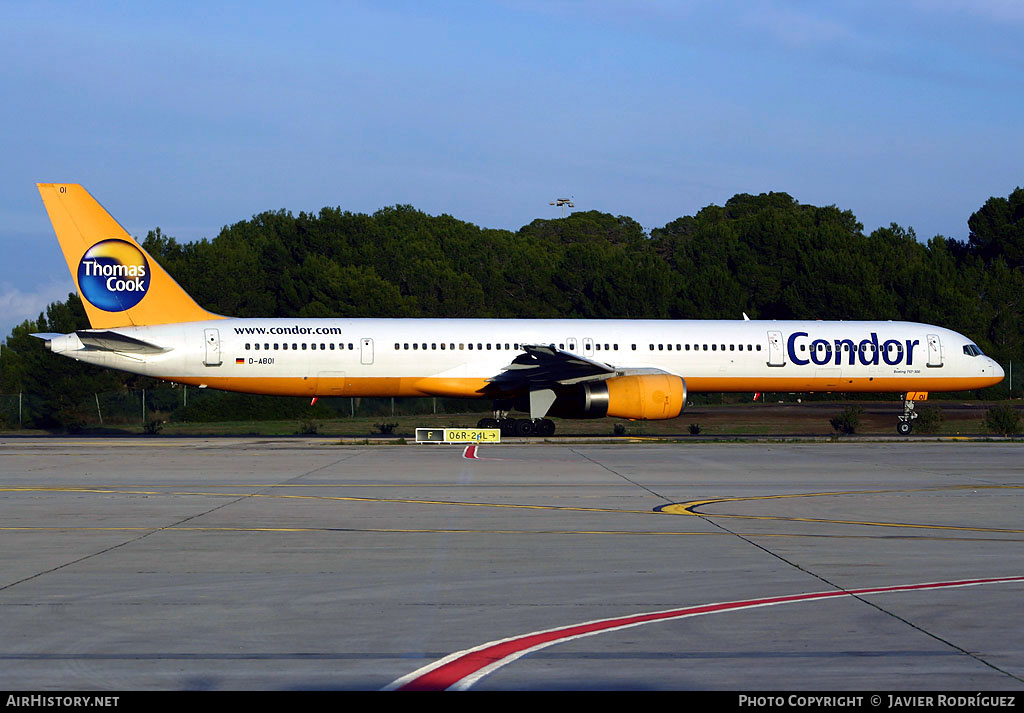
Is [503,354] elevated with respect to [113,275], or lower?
lower

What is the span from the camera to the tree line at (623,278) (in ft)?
199

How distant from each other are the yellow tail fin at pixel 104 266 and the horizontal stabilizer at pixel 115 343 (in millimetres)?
1189

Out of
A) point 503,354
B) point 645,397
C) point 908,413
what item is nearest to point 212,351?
point 503,354

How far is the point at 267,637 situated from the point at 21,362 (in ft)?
183

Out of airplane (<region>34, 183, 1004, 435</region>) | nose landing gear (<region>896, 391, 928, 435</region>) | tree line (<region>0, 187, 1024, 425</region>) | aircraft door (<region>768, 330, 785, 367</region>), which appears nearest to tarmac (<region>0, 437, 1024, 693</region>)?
airplane (<region>34, 183, 1004, 435</region>)

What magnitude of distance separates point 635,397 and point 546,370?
2830 millimetres

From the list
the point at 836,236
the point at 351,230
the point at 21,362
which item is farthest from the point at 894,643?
the point at 351,230

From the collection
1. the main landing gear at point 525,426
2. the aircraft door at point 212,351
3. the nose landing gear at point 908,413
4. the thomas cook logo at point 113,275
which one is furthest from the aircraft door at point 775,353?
the thomas cook logo at point 113,275

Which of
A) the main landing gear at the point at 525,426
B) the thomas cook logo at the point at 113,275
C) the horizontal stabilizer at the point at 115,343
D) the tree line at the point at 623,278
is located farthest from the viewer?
the tree line at the point at 623,278

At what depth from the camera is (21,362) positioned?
187 feet

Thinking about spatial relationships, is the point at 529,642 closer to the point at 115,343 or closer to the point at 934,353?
the point at 115,343

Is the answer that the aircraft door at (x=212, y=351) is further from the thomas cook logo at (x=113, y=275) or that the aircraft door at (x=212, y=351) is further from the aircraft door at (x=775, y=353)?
the aircraft door at (x=775, y=353)

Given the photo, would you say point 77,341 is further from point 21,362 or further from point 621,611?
point 21,362

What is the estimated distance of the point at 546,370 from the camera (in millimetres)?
30203
